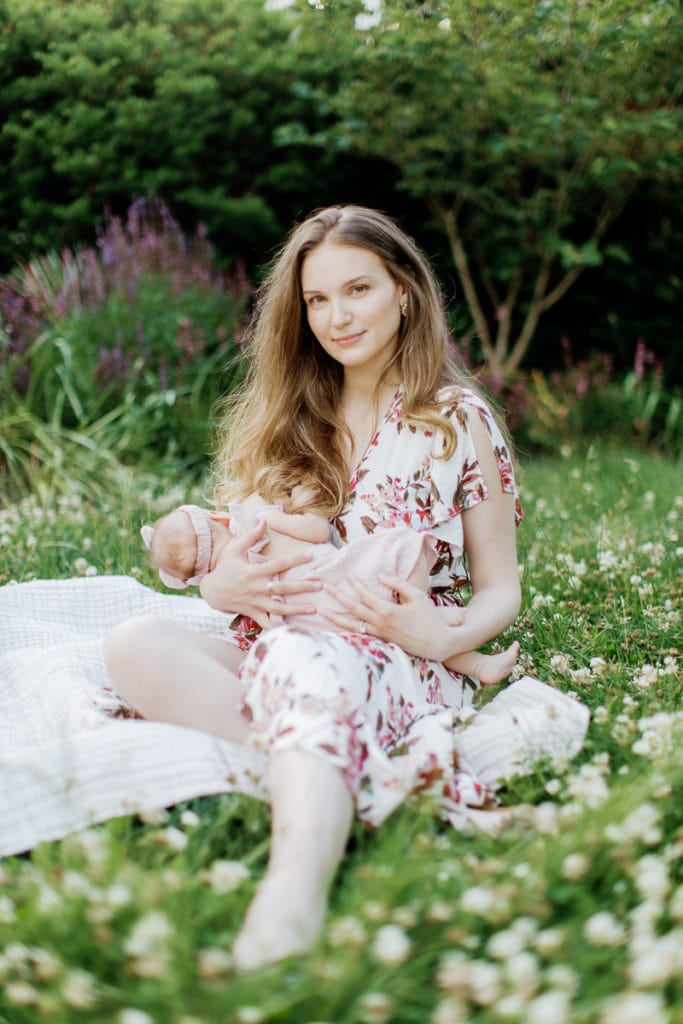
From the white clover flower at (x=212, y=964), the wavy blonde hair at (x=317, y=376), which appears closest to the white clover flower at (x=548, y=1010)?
the white clover flower at (x=212, y=964)

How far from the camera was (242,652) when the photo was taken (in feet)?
7.94

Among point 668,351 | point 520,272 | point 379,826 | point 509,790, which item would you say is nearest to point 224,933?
point 379,826

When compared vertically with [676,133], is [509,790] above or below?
below

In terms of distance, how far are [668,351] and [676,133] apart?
1589mm

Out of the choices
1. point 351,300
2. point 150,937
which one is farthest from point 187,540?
point 150,937

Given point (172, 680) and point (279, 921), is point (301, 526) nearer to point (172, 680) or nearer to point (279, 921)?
point (172, 680)

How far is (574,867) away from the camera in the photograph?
1.45 m

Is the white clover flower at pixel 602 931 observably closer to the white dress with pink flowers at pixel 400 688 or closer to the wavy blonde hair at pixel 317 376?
the white dress with pink flowers at pixel 400 688

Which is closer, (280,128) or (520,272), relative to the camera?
(280,128)

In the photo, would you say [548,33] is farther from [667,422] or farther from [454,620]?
[454,620]

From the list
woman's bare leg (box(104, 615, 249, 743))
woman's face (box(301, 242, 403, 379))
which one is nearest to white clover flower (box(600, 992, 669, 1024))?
woman's bare leg (box(104, 615, 249, 743))

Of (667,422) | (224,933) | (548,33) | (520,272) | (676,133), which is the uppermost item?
(548,33)

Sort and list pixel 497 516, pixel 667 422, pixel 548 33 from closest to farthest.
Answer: pixel 497 516 → pixel 548 33 → pixel 667 422

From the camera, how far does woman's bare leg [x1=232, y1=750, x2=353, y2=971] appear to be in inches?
53.9
